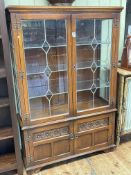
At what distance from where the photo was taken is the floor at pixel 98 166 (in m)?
2.06

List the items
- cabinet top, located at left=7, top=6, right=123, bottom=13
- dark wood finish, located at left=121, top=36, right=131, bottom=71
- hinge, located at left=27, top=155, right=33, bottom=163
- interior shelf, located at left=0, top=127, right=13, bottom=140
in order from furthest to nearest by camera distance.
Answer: dark wood finish, located at left=121, top=36, right=131, bottom=71, hinge, located at left=27, top=155, right=33, bottom=163, interior shelf, located at left=0, top=127, right=13, bottom=140, cabinet top, located at left=7, top=6, right=123, bottom=13

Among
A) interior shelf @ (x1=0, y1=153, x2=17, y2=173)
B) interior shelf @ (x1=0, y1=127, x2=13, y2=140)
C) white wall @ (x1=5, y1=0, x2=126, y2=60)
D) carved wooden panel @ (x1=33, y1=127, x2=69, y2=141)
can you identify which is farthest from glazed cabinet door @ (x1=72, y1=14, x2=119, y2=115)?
interior shelf @ (x1=0, y1=153, x2=17, y2=173)

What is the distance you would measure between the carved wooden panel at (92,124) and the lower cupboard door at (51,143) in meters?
0.13

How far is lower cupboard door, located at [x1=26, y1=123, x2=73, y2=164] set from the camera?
6.53ft

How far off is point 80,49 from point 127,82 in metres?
0.66

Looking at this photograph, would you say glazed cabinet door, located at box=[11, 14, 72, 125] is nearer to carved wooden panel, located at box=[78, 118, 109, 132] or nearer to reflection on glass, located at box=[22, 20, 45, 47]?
reflection on glass, located at box=[22, 20, 45, 47]

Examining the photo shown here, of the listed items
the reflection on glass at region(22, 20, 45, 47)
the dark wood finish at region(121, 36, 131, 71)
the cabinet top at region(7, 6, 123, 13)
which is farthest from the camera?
the dark wood finish at region(121, 36, 131, 71)

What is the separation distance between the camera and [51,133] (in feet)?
6.66

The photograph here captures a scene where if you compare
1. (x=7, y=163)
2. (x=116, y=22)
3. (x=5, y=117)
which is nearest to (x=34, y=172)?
(x=7, y=163)

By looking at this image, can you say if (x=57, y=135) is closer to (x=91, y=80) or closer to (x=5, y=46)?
(x=91, y=80)

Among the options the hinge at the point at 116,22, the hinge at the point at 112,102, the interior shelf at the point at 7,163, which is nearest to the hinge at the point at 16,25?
the hinge at the point at 116,22

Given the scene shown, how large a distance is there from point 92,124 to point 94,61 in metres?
0.69

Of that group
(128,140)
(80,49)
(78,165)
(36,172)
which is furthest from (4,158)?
(128,140)

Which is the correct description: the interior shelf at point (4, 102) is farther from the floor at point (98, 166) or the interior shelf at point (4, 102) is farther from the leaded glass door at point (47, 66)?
the floor at point (98, 166)
